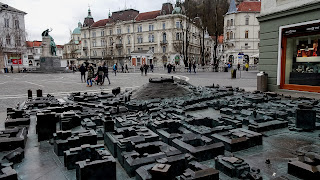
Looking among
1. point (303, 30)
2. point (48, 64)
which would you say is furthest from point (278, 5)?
point (48, 64)

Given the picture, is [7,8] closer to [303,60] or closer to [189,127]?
[303,60]

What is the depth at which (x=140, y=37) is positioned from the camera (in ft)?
267

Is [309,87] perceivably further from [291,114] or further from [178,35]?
[178,35]

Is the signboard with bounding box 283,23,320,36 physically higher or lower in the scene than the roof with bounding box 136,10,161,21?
lower

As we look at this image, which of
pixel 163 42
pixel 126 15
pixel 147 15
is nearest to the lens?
pixel 163 42

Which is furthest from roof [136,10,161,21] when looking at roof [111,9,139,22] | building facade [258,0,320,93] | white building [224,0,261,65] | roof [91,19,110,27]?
building facade [258,0,320,93]

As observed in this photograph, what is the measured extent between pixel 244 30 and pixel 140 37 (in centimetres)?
3216

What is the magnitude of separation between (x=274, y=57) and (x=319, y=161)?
11030 mm

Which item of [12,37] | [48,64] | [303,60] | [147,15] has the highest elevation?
[147,15]

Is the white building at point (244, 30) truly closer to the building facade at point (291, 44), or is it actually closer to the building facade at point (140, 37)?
the building facade at point (140, 37)

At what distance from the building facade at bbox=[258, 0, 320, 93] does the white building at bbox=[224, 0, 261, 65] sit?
5487cm

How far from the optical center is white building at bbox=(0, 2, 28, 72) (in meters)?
57.5

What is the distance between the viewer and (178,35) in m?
74.4

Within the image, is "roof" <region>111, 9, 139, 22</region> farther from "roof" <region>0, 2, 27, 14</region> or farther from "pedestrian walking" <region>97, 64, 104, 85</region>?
"pedestrian walking" <region>97, 64, 104, 85</region>
